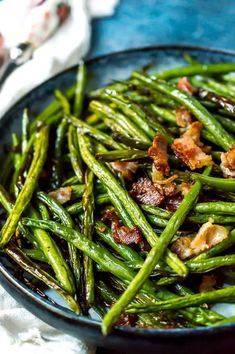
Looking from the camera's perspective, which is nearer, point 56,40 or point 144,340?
point 144,340

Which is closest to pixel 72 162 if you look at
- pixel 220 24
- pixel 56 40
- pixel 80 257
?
pixel 80 257

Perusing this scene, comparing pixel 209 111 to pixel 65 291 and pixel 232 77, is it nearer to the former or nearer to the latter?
pixel 232 77

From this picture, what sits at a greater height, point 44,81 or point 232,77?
point 44,81

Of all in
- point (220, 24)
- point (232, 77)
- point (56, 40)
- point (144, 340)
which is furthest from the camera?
point (220, 24)

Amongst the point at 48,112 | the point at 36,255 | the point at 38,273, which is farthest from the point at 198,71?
the point at 38,273

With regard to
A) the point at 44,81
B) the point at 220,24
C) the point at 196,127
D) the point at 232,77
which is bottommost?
the point at 220,24

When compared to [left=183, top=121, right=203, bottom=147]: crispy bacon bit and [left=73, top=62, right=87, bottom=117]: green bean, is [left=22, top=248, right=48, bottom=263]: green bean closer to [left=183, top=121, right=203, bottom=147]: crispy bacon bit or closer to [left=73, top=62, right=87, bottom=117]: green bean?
[left=183, top=121, right=203, bottom=147]: crispy bacon bit
